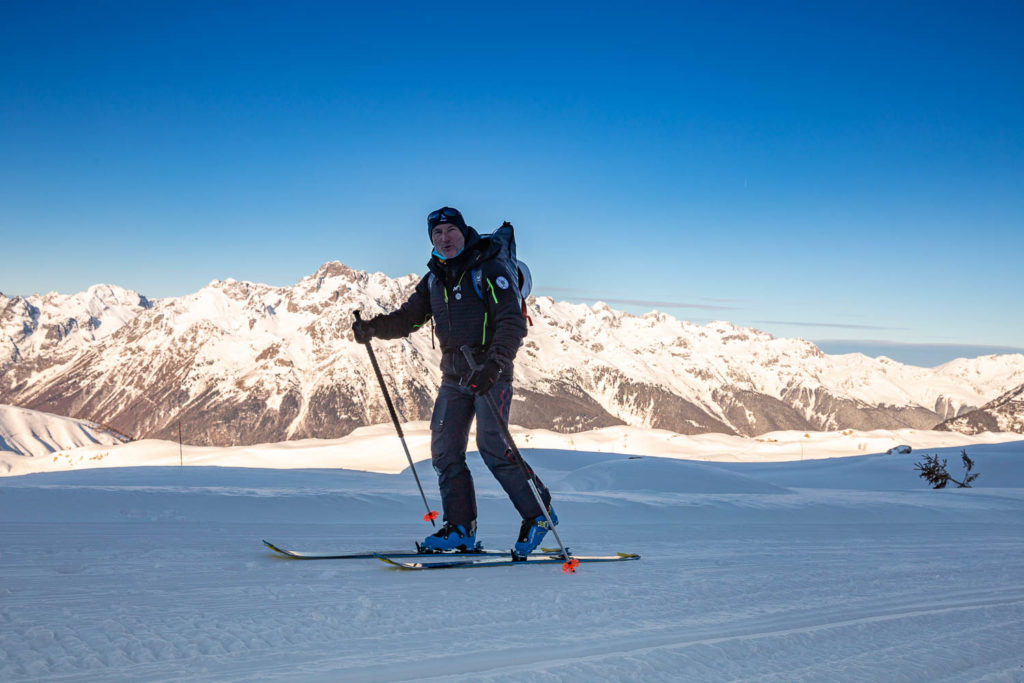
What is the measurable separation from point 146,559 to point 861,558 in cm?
462

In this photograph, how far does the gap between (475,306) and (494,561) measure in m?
1.69

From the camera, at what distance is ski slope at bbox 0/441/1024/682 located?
2.85m

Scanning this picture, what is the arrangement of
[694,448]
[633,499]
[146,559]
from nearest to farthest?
[146,559] < [633,499] < [694,448]

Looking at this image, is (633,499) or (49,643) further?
(633,499)

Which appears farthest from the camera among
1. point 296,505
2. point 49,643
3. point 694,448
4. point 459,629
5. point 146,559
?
point 694,448

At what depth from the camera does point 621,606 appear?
3.76m

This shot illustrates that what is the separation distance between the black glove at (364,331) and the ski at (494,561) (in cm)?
165

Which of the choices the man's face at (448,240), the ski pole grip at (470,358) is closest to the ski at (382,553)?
the ski pole grip at (470,358)

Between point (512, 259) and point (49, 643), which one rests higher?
point (512, 259)

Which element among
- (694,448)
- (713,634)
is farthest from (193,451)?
(713,634)

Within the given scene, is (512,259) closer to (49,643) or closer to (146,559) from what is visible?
(146,559)

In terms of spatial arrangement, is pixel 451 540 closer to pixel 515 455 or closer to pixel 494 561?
pixel 494 561

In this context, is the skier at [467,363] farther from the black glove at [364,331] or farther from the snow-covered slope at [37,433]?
the snow-covered slope at [37,433]

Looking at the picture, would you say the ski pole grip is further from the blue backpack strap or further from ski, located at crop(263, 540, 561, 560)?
ski, located at crop(263, 540, 561, 560)
